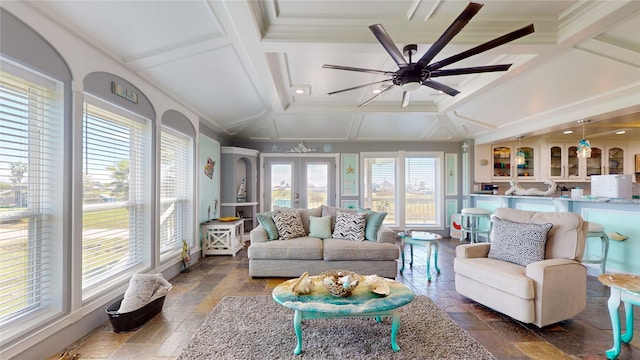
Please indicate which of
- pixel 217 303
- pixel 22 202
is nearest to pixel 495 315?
pixel 217 303

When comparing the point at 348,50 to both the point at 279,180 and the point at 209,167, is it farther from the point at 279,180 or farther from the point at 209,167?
the point at 279,180

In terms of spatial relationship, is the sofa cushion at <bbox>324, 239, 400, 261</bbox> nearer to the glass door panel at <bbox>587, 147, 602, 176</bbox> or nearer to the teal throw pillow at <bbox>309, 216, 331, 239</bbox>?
the teal throw pillow at <bbox>309, 216, 331, 239</bbox>

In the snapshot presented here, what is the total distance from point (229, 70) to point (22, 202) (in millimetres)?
2313

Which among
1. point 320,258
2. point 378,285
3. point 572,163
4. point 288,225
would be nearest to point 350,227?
point 320,258

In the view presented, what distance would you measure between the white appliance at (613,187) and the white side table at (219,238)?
5.84 meters

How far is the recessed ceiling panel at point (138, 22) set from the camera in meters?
2.01

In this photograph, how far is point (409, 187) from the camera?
22.0ft

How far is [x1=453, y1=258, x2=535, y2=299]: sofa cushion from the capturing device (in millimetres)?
2350

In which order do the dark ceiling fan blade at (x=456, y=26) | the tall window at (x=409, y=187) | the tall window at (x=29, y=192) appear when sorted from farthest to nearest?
the tall window at (x=409, y=187) → the tall window at (x=29, y=192) → the dark ceiling fan blade at (x=456, y=26)

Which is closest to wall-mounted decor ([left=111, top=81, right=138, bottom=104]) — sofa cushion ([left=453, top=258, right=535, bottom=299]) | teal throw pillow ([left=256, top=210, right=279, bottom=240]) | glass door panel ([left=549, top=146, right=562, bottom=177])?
teal throw pillow ([left=256, top=210, right=279, bottom=240])

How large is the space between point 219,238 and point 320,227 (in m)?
1.95

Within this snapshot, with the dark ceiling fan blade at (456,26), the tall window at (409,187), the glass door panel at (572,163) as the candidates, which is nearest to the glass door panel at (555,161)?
the glass door panel at (572,163)

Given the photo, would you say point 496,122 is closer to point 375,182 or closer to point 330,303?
point 375,182

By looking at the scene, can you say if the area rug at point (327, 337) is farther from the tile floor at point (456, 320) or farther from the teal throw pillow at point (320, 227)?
the teal throw pillow at point (320, 227)
